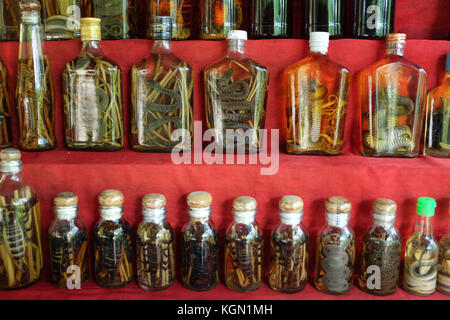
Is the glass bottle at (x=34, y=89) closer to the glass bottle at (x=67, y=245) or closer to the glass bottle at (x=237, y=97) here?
the glass bottle at (x=67, y=245)

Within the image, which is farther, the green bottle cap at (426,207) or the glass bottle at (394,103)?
the glass bottle at (394,103)

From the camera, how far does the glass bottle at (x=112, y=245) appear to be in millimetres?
910

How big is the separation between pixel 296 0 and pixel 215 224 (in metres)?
0.62

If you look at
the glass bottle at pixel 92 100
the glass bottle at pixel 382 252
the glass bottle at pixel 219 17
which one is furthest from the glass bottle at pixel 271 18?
the glass bottle at pixel 382 252

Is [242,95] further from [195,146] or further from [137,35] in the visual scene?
[137,35]

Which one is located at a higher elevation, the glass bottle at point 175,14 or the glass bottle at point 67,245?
the glass bottle at point 175,14

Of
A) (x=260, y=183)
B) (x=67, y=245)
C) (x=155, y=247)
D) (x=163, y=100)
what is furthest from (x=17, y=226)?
(x=260, y=183)

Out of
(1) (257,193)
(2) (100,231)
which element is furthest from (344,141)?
(2) (100,231)

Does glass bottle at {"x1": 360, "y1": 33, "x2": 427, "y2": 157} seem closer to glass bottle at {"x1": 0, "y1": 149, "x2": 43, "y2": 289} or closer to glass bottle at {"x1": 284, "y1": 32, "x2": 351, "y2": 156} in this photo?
glass bottle at {"x1": 284, "y1": 32, "x2": 351, "y2": 156}

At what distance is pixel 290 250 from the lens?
0.93 metres

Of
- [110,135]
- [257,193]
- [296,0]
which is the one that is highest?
[296,0]

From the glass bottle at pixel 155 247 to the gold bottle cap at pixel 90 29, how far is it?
382 millimetres

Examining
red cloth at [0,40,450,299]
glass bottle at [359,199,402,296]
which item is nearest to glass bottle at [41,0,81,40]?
red cloth at [0,40,450,299]

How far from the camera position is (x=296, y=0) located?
1.15m
